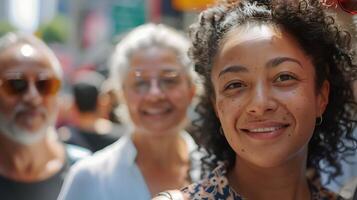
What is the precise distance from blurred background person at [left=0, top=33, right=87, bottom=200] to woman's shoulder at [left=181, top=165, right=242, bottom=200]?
1565 mm

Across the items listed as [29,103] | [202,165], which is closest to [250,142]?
[202,165]

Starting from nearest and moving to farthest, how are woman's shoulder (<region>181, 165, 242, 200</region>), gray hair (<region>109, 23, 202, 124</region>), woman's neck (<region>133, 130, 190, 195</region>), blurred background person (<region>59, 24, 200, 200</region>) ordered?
woman's shoulder (<region>181, 165, 242, 200</region>) < blurred background person (<region>59, 24, 200, 200</region>) < woman's neck (<region>133, 130, 190, 195</region>) < gray hair (<region>109, 23, 202, 124</region>)

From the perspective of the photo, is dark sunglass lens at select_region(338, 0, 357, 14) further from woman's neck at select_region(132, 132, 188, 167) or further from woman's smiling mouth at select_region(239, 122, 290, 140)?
woman's neck at select_region(132, 132, 188, 167)

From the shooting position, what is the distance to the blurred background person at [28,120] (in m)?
3.43

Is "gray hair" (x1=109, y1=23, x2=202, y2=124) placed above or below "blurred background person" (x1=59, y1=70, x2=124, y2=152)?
above

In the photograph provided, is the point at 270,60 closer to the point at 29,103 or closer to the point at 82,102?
the point at 29,103

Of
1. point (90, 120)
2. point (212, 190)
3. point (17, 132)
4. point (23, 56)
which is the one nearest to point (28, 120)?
point (17, 132)

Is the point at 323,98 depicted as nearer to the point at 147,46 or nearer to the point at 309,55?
the point at 309,55

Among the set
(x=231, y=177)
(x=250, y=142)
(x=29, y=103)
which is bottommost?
(x=29, y=103)

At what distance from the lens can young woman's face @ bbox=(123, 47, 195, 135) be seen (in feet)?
10.8

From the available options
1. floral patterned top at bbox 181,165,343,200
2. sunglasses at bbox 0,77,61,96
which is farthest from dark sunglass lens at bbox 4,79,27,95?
floral patterned top at bbox 181,165,343,200

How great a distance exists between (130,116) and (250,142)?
1505 mm

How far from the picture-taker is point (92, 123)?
5.43 metres

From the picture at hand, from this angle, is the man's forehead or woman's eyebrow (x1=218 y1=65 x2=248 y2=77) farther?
the man's forehead
